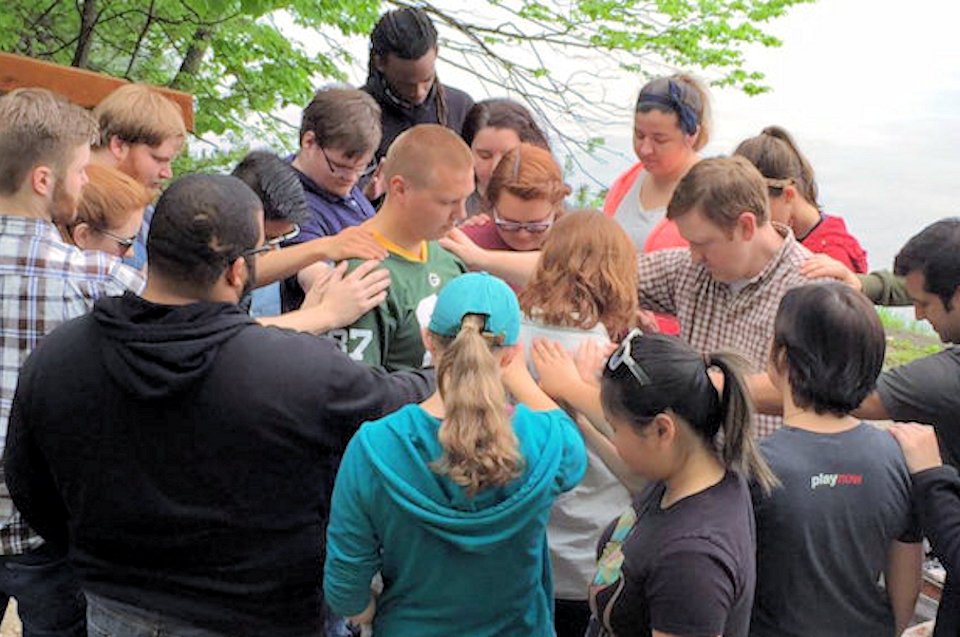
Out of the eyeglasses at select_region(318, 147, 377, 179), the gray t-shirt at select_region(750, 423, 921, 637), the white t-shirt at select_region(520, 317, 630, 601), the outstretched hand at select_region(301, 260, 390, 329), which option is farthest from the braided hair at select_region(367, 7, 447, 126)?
the gray t-shirt at select_region(750, 423, 921, 637)

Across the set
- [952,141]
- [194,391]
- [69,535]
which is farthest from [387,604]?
[952,141]

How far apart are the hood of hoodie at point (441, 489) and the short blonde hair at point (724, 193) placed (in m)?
1.14

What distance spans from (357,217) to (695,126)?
53.1 inches

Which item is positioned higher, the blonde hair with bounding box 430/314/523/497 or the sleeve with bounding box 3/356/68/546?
the blonde hair with bounding box 430/314/523/497

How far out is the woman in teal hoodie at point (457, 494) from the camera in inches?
77.9

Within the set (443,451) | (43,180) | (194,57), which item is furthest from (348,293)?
(194,57)

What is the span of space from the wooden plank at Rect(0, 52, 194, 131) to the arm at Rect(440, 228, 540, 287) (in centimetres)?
183

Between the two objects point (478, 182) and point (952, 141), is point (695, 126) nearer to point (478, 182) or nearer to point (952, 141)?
point (478, 182)

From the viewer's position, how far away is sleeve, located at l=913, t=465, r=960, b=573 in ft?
7.09

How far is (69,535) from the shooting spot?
2.37 metres

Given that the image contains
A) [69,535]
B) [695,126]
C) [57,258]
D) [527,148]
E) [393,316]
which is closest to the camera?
[69,535]

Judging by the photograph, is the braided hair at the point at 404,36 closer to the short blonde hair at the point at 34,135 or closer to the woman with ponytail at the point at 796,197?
the woman with ponytail at the point at 796,197

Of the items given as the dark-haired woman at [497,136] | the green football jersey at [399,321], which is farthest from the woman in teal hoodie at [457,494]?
the dark-haired woman at [497,136]

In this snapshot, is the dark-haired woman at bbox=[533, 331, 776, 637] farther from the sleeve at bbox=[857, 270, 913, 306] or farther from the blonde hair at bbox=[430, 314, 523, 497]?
the sleeve at bbox=[857, 270, 913, 306]
